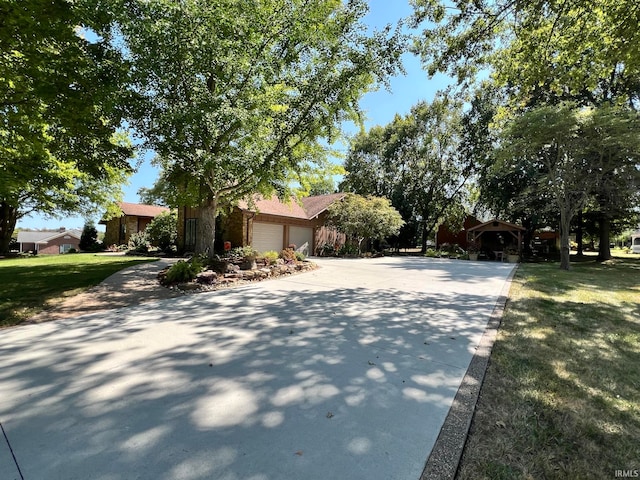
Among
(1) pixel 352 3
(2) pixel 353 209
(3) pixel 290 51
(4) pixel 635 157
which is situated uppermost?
(1) pixel 352 3

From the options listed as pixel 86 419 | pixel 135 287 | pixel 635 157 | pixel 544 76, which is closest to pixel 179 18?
pixel 135 287

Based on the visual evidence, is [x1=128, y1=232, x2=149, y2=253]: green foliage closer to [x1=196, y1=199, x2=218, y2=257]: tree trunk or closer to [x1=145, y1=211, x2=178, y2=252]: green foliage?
[x1=145, y1=211, x2=178, y2=252]: green foliage

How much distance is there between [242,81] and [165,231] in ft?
43.0

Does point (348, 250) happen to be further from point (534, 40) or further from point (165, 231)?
point (534, 40)

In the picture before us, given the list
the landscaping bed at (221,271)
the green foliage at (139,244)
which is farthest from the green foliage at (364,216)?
the green foliage at (139,244)

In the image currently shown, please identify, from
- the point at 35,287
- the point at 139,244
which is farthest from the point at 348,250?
the point at 35,287

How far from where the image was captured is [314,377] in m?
3.32

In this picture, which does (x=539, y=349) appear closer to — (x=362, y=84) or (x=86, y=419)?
(x=86, y=419)

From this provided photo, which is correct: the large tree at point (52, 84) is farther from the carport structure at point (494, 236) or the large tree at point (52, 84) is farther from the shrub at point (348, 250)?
the carport structure at point (494, 236)

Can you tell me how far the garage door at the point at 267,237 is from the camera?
57.7ft

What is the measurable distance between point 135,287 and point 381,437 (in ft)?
25.7

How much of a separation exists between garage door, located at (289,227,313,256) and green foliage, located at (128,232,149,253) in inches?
362

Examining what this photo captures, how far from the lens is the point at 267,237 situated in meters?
18.4

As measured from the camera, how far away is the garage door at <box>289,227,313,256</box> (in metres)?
20.4
